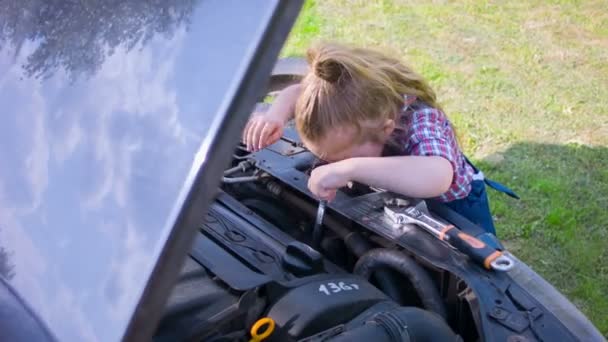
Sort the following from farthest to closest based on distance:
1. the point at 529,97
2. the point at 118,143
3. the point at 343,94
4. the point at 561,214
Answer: the point at 529,97
the point at 561,214
the point at 343,94
the point at 118,143

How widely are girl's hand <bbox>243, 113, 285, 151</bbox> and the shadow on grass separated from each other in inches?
56.0

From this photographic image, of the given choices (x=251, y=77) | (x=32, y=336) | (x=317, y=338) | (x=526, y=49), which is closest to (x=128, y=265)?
(x=32, y=336)

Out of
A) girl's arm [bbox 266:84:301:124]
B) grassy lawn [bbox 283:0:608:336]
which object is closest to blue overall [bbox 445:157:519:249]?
girl's arm [bbox 266:84:301:124]

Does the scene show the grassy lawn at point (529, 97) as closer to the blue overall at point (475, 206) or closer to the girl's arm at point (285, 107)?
the blue overall at point (475, 206)

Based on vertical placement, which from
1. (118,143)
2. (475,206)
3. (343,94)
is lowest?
(475,206)

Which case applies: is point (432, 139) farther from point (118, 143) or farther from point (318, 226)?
point (118, 143)

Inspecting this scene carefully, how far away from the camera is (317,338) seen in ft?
4.27

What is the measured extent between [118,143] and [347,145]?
0.82m

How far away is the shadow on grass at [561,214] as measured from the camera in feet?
9.04

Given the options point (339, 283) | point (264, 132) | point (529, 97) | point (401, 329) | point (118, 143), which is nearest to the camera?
point (118, 143)

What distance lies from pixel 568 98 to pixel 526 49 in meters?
0.72

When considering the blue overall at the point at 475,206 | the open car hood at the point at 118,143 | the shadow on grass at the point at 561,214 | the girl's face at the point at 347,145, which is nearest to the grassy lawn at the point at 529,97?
the shadow on grass at the point at 561,214

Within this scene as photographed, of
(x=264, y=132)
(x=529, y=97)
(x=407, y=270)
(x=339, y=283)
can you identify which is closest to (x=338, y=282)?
(x=339, y=283)

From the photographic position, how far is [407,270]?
5.22ft
